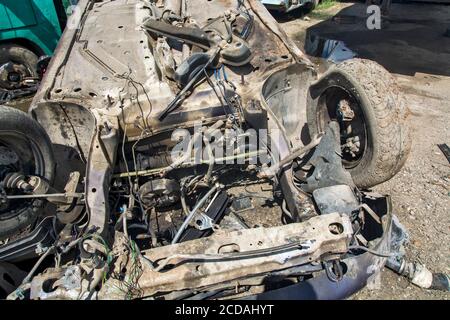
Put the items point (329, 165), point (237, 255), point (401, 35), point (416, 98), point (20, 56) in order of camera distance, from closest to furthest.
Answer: point (237, 255), point (329, 165), point (416, 98), point (20, 56), point (401, 35)

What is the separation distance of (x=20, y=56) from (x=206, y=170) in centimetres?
402

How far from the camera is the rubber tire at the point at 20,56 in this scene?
5.25 metres

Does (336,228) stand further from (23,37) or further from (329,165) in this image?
(23,37)

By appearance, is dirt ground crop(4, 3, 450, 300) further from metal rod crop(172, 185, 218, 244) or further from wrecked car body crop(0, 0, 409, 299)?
metal rod crop(172, 185, 218, 244)

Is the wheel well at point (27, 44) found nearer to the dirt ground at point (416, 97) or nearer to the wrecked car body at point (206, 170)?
the wrecked car body at point (206, 170)

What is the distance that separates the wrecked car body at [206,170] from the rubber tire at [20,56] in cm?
217

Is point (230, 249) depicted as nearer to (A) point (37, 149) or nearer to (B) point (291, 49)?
(A) point (37, 149)

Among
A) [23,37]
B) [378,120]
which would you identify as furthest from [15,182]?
[23,37]

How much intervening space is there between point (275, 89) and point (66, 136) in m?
1.88

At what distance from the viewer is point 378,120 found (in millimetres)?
2572

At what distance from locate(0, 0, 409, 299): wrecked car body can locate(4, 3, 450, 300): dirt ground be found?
554mm

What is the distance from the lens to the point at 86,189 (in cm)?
244

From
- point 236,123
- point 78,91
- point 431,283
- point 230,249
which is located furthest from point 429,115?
point 78,91

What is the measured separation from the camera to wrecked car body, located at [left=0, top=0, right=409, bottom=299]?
200cm
